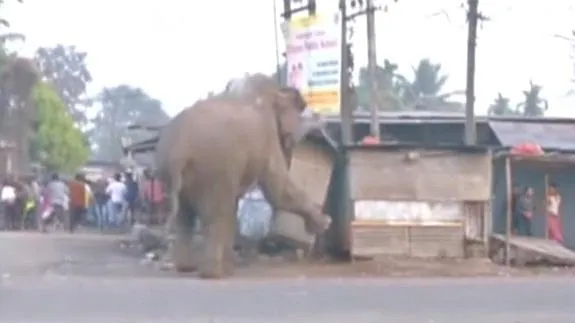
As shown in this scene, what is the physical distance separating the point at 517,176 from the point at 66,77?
91290 mm

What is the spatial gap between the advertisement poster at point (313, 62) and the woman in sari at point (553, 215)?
168 inches

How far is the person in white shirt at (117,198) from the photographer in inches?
1462

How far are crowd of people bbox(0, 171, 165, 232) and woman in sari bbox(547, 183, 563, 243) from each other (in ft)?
32.5

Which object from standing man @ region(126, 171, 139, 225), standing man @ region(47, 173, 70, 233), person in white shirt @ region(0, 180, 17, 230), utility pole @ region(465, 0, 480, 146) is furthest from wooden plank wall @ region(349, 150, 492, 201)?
person in white shirt @ region(0, 180, 17, 230)

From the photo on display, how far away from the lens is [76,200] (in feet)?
120

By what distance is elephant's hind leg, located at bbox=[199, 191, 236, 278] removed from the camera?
2144 cm

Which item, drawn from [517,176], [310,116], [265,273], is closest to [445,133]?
[517,176]

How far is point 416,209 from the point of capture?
81.0 feet

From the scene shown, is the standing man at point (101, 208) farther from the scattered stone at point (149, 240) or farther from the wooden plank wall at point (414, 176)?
the wooden plank wall at point (414, 176)

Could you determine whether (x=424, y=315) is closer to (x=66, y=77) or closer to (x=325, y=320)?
(x=325, y=320)

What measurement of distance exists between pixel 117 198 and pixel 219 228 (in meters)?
15.9

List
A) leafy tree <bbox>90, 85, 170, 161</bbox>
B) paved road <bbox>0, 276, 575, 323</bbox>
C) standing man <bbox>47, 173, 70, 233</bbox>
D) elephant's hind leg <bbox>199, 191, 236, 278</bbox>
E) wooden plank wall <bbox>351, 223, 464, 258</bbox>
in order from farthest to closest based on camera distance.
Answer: leafy tree <bbox>90, 85, 170, 161</bbox> < standing man <bbox>47, 173, 70, 233</bbox> < wooden plank wall <bbox>351, 223, 464, 258</bbox> < elephant's hind leg <bbox>199, 191, 236, 278</bbox> < paved road <bbox>0, 276, 575, 323</bbox>

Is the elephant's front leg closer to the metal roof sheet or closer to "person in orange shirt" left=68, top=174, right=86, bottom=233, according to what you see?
the metal roof sheet

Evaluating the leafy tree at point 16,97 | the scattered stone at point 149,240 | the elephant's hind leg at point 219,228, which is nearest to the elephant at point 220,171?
the elephant's hind leg at point 219,228
